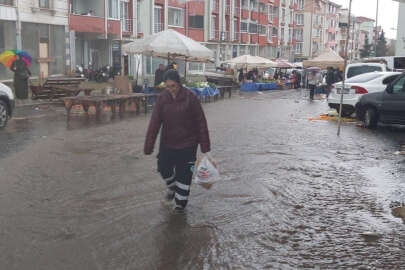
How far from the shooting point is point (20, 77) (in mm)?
18812

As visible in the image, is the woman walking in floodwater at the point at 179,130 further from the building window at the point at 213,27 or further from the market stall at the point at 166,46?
the building window at the point at 213,27

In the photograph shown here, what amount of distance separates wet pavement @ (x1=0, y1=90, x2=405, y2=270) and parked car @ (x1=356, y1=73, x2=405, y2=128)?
169 centimetres

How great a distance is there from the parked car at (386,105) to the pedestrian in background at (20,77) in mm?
12576

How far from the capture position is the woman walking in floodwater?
563 cm

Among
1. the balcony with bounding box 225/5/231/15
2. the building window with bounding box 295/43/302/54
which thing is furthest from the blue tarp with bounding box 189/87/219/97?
the building window with bounding box 295/43/302/54

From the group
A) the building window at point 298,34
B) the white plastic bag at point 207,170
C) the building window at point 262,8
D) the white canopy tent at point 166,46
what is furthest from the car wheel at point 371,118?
the building window at point 298,34

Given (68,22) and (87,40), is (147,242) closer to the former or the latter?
(68,22)

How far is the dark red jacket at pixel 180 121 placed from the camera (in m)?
5.64

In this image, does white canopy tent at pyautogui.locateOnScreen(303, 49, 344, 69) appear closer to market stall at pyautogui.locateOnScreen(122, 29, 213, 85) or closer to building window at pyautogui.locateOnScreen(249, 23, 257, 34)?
market stall at pyautogui.locateOnScreen(122, 29, 213, 85)

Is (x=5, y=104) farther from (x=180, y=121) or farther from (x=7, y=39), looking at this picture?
(x=7, y=39)

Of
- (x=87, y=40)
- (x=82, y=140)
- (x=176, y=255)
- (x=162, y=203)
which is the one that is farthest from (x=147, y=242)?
(x=87, y=40)

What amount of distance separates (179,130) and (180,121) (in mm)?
105

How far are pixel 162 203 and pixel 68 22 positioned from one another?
88.0ft

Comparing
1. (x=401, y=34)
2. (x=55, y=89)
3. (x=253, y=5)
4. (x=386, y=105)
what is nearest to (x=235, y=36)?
(x=253, y=5)
